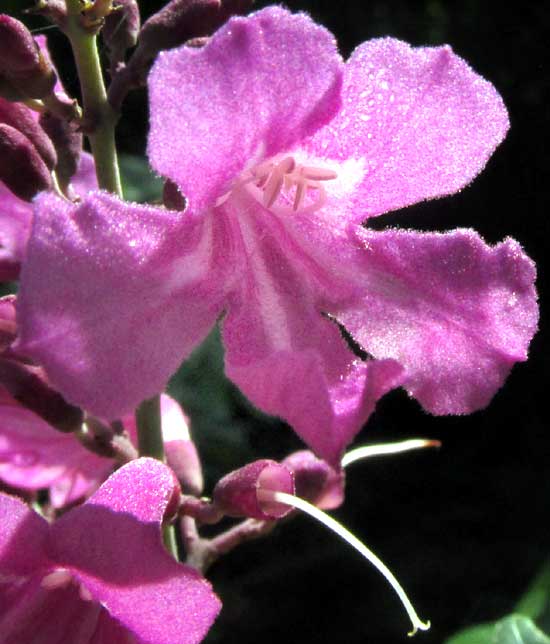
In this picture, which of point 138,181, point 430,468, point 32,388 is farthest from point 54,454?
point 430,468

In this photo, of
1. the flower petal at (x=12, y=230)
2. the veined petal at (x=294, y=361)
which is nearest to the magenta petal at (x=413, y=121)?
the veined petal at (x=294, y=361)

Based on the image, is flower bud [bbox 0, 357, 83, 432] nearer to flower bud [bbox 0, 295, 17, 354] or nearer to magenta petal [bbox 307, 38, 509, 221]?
flower bud [bbox 0, 295, 17, 354]

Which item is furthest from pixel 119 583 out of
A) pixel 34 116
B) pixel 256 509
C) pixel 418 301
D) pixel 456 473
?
pixel 456 473

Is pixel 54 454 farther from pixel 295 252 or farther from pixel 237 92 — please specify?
pixel 237 92

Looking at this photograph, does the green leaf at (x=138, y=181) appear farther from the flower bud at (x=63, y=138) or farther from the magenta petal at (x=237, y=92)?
the magenta petal at (x=237, y=92)

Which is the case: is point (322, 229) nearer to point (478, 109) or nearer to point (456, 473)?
point (478, 109)

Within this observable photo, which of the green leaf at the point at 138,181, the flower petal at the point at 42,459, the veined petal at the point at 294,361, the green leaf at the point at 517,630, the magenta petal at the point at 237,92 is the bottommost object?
the green leaf at the point at 138,181
